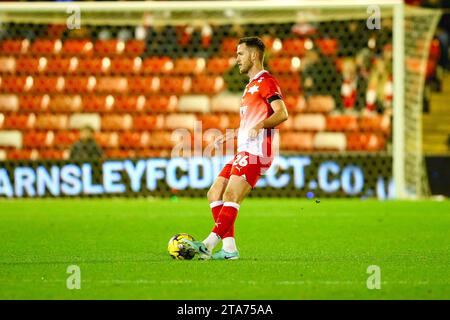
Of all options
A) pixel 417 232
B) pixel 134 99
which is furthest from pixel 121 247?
pixel 134 99

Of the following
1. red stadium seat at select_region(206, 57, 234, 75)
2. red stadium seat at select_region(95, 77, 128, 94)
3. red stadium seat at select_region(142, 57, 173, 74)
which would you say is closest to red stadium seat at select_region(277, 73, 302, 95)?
red stadium seat at select_region(206, 57, 234, 75)

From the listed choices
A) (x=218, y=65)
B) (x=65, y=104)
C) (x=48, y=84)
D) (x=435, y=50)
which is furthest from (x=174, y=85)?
(x=435, y=50)

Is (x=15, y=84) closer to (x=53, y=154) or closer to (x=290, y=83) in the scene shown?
(x=53, y=154)

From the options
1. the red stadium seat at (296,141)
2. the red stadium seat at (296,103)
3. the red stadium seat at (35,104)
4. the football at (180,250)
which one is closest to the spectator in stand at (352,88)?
the red stadium seat at (296,103)

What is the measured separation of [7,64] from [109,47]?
6.23 ft

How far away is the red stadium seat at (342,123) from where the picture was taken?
62.9ft

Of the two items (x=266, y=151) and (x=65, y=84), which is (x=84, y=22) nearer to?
(x=65, y=84)

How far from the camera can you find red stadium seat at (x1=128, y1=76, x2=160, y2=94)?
20.2 meters

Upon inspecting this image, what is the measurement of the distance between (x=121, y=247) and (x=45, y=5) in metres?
8.48

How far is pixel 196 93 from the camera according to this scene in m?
20.4

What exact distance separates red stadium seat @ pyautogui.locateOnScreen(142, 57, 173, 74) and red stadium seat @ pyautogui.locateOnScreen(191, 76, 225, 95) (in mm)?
535

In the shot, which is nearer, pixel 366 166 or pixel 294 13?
pixel 366 166

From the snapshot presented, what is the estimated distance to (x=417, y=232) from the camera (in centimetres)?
1123

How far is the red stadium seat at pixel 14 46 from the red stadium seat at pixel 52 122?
135 cm
